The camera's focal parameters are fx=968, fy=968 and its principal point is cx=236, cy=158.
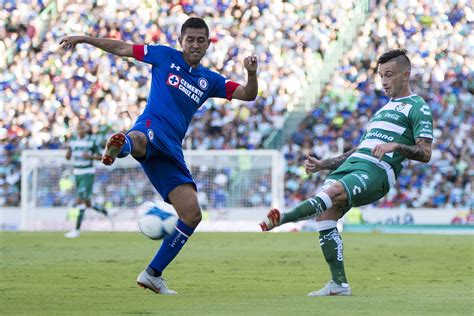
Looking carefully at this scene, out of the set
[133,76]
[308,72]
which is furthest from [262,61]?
[133,76]

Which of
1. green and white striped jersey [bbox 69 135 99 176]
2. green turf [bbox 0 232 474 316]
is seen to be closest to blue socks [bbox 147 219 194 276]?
green turf [bbox 0 232 474 316]

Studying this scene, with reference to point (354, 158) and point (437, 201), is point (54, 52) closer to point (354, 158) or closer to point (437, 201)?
point (437, 201)

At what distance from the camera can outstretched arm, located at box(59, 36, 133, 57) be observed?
950cm

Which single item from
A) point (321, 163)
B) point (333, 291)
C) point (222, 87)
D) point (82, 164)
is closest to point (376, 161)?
point (321, 163)

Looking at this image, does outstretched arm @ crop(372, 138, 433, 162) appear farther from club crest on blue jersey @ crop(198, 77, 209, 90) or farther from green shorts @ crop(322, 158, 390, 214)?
club crest on blue jersey @ crop(198, 77, 209, 90)

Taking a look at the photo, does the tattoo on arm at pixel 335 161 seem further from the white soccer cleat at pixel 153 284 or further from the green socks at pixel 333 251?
the white soccer cleat at pixel 153 284

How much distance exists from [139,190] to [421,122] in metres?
19.3

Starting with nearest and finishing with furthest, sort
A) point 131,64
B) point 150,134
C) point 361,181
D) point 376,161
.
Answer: point 361,181 → point 376,161 → point 150,134 → point 131,64

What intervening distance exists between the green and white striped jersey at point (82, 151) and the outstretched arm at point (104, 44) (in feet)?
44.0

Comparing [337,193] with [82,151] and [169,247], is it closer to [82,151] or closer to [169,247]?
[169,247]

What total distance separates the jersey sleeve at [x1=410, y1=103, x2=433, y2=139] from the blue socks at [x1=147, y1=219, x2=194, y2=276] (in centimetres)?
249

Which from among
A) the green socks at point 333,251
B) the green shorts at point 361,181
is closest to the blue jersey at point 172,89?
the green shorts at point 361,181

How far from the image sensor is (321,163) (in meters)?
9.54

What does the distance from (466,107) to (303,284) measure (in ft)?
67.9
